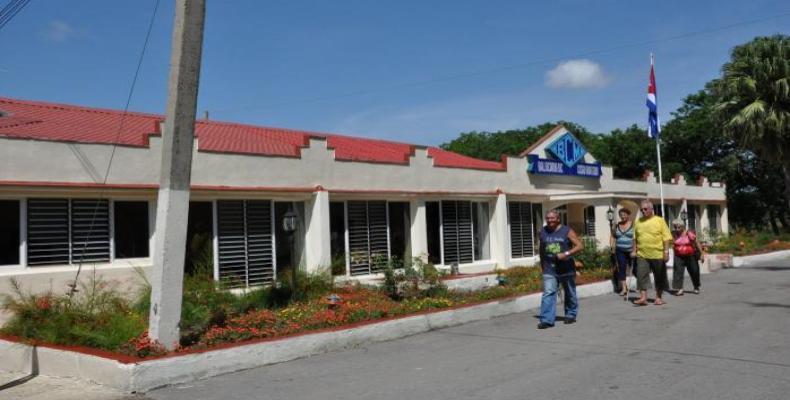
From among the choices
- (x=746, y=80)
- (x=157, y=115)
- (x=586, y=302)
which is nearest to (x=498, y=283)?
(x=586, y=302)

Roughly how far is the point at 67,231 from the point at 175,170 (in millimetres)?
4351

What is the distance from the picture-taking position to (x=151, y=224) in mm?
12227

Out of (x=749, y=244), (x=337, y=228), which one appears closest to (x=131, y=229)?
(x=337, y=228)

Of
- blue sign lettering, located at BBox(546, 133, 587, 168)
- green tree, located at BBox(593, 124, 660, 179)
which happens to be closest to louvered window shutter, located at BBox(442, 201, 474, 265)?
blue sign lettering, located at BBox(546, 133, 587, 168)

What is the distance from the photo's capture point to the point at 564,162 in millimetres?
22797

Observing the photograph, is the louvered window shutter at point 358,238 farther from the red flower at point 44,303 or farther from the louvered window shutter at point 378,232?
the red flower at point 44,303

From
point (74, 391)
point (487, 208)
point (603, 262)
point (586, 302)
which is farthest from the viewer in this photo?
point (487, 208)

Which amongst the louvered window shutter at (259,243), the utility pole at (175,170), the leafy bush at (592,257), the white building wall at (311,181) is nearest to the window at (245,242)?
the louvered window shutter at (259,243)

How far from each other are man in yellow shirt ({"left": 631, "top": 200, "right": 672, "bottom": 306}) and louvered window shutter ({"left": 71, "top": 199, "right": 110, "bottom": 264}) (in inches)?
364

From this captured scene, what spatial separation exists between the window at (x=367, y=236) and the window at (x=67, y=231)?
18.8 ft

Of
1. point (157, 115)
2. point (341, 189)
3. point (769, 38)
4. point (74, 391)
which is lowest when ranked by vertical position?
point (74, 391)

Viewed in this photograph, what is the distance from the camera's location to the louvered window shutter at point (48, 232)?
1091 cm

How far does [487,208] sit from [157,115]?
958 centimetres

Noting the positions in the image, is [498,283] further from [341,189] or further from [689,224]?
[689,224]
